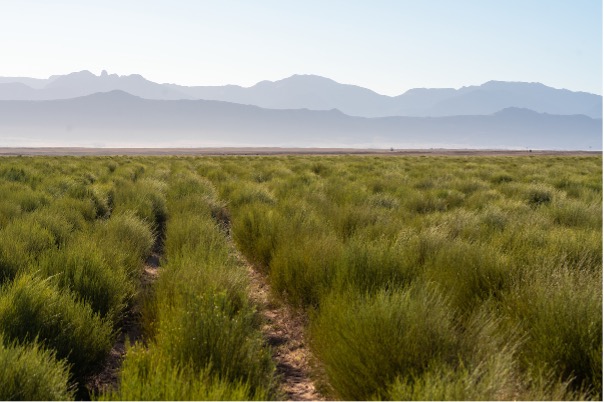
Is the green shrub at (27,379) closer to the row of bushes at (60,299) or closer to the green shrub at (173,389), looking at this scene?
the row of bushes at (60,299)

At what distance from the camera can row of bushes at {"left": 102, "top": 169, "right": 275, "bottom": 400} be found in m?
2.85

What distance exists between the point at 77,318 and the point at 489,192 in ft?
39.2

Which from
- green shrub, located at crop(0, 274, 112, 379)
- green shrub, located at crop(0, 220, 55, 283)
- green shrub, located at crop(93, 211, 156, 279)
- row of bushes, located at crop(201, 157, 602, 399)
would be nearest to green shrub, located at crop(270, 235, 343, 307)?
row of bushes, located at crop(201, 157, 602, 399)

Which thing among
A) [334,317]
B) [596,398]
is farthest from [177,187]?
[596,398]

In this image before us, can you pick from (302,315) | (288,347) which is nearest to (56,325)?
(288,347)

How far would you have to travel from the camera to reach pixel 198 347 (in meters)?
3.44

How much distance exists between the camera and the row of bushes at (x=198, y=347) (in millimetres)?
2854

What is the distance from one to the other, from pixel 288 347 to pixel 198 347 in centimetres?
156

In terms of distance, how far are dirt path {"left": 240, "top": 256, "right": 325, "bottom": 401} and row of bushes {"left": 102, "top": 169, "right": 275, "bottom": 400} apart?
280 mm

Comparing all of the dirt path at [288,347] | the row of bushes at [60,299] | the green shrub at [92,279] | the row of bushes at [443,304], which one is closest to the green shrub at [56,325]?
the row of bushes at [60,299]

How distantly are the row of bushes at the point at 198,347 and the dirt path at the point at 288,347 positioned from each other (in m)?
0.28

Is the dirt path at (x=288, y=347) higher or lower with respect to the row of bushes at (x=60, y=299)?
lower

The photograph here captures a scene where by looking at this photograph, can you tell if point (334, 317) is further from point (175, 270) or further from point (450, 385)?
point (175, 270)

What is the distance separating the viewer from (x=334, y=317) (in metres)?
3.87
